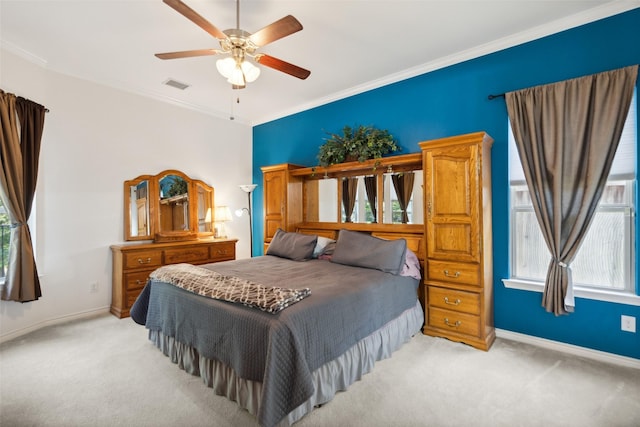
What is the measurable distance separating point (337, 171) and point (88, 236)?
3187mm

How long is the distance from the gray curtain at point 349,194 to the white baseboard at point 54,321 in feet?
10.8

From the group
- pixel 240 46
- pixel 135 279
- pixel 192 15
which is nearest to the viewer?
pixel 192 15

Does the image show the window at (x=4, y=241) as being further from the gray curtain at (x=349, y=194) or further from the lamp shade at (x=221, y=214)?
the gray curtain at (x=349, y=194)

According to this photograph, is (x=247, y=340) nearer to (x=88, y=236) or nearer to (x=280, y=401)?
(x=280, y=401)

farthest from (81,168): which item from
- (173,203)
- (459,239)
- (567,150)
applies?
(567,150)

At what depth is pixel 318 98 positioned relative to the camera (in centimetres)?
452

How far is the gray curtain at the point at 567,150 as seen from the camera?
244 centimetres

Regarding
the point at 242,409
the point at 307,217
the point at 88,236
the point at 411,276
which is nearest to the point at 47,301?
the point at 88,236

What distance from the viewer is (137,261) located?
3.79m

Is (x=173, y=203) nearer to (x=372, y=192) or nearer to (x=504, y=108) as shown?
(x=372, y=192)

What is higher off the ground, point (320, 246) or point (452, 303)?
point (320, 246)

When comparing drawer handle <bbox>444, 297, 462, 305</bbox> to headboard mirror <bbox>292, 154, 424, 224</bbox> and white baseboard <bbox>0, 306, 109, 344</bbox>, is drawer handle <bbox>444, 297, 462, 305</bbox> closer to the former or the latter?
headboard mirror <bbox>292, 154, 424, 224</bbox>

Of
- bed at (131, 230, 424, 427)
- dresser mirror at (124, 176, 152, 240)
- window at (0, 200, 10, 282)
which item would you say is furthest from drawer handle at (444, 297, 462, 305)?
window at (0, 200, 10, 282)

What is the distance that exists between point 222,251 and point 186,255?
1.85ft
